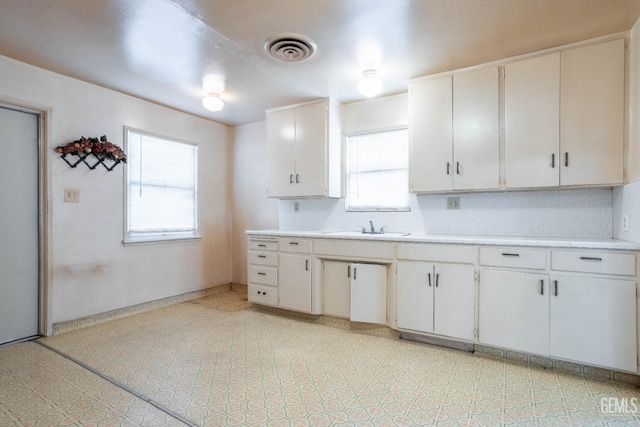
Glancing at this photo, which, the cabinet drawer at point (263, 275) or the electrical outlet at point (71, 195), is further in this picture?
the cabinet drawer at point (263, 275)

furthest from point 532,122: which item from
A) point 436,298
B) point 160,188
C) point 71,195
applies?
point 71,195

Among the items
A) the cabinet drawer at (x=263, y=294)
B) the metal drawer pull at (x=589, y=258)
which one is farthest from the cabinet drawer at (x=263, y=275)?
the metal drawer pull at (x=589, y=258)

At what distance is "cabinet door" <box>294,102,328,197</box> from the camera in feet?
12.8

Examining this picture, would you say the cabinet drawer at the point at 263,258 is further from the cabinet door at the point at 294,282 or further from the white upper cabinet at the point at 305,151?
the white upper cabinet at the point at 305,151

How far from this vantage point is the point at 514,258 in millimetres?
2576

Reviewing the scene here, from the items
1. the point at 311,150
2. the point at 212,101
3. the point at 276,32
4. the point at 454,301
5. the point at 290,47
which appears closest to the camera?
the point at 276,32

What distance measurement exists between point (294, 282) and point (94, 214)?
7.31 ft

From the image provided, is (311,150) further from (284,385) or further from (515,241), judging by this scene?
(284,385)

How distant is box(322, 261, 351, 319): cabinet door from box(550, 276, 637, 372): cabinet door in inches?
67.3

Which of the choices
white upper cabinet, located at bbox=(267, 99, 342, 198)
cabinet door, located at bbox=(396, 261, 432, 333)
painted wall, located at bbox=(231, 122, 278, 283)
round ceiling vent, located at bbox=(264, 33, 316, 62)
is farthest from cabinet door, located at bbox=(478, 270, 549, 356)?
painted wall, located at bbox=(231, 122, 278, 283)

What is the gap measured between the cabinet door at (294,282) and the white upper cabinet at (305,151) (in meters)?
0.82

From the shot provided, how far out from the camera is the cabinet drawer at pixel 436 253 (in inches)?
109

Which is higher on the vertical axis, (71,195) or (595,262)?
(71,195)

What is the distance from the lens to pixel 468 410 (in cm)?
193
